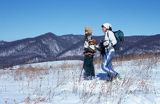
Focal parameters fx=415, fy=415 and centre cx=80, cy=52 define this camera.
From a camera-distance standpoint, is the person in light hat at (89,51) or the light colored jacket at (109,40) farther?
the person in light hat at (89,51)

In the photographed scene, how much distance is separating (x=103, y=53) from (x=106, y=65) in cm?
39

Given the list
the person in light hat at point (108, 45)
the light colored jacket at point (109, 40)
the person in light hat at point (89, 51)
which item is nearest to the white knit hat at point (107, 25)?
the person in light hat at point (108, 45)

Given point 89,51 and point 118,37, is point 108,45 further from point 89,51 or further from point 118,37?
point 89,51

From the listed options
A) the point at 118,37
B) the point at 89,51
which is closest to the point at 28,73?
the point at 89,51

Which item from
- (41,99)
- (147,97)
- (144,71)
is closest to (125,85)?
(147,97)

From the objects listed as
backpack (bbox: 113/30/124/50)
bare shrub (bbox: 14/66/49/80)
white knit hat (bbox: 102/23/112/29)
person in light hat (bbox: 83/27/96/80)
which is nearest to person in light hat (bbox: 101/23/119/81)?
white knit hat (bbox: 102/23/112/29)

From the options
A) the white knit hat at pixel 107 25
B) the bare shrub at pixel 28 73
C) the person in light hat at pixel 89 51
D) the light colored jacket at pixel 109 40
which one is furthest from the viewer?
the bare shrub at pixel 28 73

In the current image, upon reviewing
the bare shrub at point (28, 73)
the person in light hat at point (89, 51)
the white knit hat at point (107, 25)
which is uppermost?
the white knit hat at point (107, 25)

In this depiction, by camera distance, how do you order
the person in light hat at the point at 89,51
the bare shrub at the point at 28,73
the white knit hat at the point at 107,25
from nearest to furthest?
1. the white knit hat at the point at 107,25
2. the person in light hat at the point at 89,51
3. the bare shrub at the point at 28,73

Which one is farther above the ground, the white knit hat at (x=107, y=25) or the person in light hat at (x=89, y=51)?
the white knit hat at (x=107, y=25)

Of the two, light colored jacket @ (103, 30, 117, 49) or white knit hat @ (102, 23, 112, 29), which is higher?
white knit hat @ (102, 23, 112, 29)

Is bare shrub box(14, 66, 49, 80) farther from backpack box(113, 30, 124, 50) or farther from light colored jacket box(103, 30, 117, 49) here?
backpack box(113, 30, 124, 50)

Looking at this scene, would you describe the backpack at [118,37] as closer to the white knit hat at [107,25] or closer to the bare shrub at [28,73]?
the white knit hat at [107,25]

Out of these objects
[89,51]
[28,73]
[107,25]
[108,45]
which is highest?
[107,25]
